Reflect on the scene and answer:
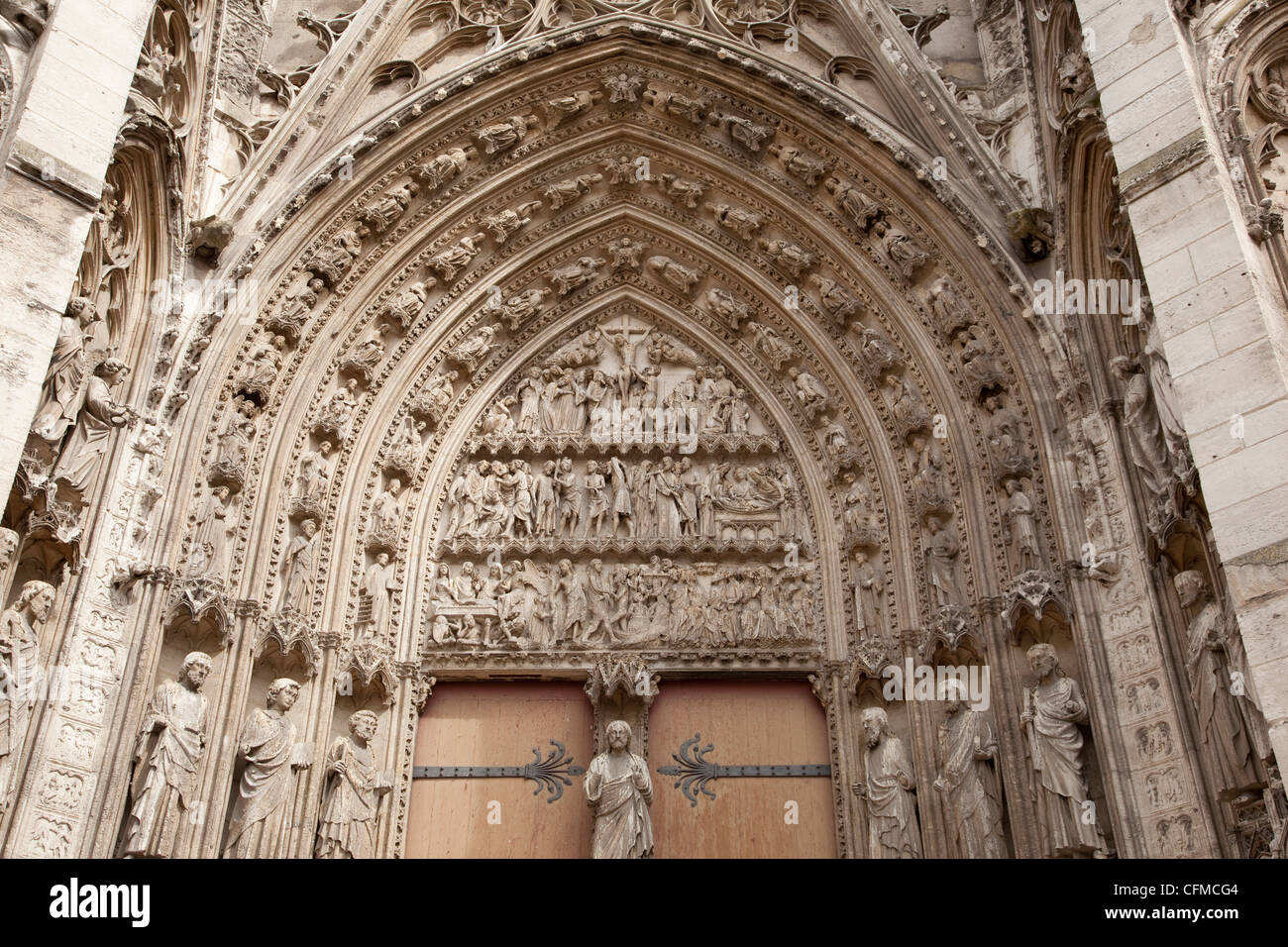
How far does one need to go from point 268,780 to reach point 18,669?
1696 millimetres

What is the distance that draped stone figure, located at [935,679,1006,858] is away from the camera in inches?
292

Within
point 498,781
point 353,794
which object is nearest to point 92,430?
point 353,794

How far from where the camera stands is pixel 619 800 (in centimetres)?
809

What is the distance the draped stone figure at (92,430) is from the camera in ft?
23.6

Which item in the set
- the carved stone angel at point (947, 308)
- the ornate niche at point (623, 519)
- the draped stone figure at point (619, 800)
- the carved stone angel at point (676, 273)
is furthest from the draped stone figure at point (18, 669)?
the carved stone angel at point (947, 308)

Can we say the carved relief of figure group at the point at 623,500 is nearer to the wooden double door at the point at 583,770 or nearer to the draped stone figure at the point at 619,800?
the wooden double door at the point at 583,770

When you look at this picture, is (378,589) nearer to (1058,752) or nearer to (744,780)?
(744,780)

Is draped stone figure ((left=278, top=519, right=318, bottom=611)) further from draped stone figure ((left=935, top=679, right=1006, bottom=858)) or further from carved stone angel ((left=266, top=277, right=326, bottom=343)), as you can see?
draped stone figure ((left=935, top=679, right=1006, bottom=858))

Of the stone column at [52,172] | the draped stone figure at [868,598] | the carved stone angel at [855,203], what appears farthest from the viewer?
the carved stone angel at [855,203]

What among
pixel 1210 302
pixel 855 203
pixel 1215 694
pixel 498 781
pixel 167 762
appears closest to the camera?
pixel 1210 302

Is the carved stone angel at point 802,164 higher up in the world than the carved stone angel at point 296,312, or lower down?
higher up

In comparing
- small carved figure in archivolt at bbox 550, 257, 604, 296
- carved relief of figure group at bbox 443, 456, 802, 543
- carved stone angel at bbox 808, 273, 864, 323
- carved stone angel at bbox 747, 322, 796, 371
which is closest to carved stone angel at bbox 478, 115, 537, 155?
small carved figure in archivolt at bbox 550, 257, 604, 296

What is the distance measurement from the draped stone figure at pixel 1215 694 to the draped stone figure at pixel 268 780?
17.5 ft

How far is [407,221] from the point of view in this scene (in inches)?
388
